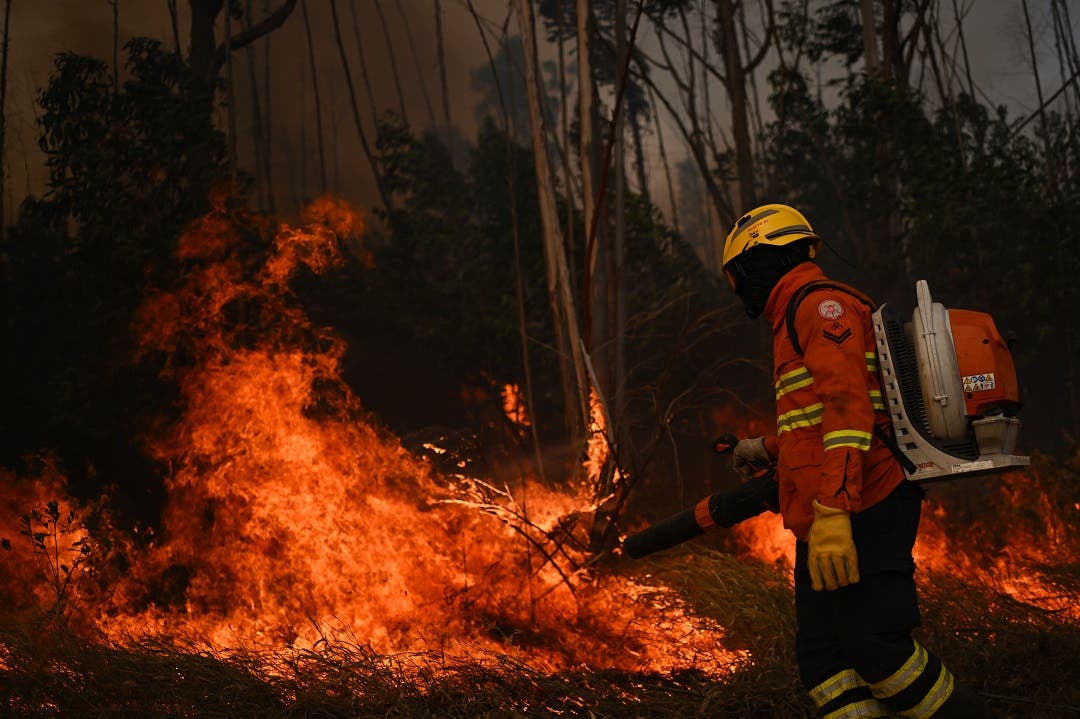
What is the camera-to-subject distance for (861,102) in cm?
1063

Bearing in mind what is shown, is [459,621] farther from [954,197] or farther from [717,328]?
[954,197]

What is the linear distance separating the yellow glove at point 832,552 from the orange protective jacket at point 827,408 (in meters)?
0.04

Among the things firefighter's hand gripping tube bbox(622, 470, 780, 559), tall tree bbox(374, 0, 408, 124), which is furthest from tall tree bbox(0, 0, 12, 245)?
tall tree bbox(374, 0, 408, 124)

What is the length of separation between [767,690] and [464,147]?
2863cm

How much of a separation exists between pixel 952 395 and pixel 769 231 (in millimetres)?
785

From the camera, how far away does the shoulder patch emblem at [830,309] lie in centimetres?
246

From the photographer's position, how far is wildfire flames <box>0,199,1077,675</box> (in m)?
5.05

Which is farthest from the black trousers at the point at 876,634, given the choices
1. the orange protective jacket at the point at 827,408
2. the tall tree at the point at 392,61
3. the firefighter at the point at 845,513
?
the tall tree at the point at 392,61

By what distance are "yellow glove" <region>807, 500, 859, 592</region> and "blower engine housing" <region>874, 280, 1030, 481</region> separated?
1.07ft

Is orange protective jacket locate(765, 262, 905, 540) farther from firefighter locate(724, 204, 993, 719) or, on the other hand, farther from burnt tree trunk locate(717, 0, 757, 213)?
burnt tree trunk locate(717, 0, 757, 213)

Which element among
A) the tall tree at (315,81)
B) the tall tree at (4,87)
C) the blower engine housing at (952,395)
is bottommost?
the blower engine housing at (952,395)

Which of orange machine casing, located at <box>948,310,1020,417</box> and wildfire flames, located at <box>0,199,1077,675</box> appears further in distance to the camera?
wildfire flames, located at <box>0,199,1077,675</box>

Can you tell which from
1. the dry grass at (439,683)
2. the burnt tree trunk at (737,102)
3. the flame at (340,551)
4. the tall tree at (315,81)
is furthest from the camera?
the tall tree at (315,81)

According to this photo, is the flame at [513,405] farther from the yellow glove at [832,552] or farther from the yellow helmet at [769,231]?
the yellow glove at [832,552]
